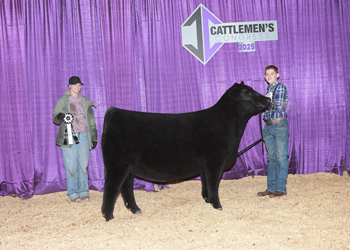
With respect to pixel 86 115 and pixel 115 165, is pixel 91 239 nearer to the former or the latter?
pixel 115 165

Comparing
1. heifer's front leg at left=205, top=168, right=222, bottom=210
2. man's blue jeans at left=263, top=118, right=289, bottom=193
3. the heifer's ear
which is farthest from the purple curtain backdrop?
heifer's front leg at left=205, top=168, right=222, bottom=210

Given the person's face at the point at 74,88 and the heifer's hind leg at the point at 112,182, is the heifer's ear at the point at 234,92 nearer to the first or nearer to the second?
the heifer's hind leg at the point at 112,182

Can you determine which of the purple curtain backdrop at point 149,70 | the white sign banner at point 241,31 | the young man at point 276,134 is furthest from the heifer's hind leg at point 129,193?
the white sign banner at point 241,31

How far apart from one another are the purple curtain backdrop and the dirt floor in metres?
0.63

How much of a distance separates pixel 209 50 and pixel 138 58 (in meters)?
1.22

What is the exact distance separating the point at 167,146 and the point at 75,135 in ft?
5.51

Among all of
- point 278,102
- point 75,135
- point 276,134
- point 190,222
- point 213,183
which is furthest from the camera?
point 75,135

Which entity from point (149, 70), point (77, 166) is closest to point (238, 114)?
point (149, 70)

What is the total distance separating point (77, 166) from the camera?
4.55 m

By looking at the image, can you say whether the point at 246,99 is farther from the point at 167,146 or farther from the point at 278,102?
the point at 167,146

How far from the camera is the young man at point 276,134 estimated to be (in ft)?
12.7

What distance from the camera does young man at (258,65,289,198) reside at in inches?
153

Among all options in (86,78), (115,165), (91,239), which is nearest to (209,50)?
(86,78)

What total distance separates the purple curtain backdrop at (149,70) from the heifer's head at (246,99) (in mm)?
1552
